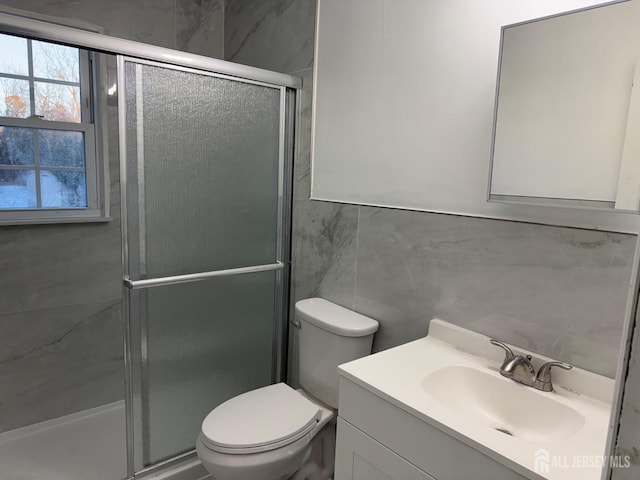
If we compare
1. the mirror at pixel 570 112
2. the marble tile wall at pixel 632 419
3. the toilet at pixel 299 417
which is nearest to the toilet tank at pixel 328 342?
the toilet at pixel 299 417

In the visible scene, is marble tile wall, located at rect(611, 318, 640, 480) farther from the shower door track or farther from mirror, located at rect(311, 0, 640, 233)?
the shower door track

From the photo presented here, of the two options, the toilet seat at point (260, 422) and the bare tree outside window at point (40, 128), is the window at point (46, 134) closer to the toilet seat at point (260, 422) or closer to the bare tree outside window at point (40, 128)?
the bare tree outside window at point (40, 128)

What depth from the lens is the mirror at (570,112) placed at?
103 centimetres

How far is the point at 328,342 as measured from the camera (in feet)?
5.52

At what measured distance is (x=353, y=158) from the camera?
177cm

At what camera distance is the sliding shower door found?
5.33 feet

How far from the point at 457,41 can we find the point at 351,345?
3.77 ft

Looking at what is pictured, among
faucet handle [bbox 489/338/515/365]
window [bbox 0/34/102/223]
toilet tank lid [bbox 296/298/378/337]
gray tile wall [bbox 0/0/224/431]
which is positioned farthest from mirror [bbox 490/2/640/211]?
window [bbox 0/34/102/223]

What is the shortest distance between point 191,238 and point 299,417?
0.85 meters

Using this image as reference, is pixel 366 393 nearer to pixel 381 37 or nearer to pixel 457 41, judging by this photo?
pixel 457 41

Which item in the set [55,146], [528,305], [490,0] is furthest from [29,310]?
[490,0]

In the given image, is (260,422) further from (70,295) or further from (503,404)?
(70,295)

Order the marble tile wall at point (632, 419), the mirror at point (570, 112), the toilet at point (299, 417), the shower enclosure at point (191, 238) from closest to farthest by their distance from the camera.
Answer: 1. the marble tile wall at point (632, 419)
2. the mirror at point (570, 112)
3. the toilet at point (299, 417)
4. the shower enclosure at point (191, 238)

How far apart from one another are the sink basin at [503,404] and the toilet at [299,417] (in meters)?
0.42
